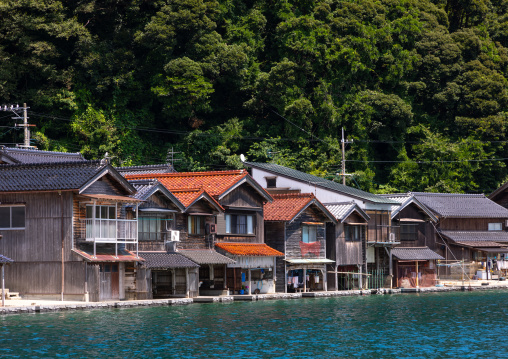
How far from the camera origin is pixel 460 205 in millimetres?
74562

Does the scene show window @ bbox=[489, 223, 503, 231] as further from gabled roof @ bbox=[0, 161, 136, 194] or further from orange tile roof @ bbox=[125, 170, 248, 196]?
gabled roof @ bbox=[0, 161, 136, 194]

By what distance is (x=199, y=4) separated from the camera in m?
73.0

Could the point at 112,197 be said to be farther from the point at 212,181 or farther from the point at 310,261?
the point at 310,261

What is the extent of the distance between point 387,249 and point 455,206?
1131 centimetres

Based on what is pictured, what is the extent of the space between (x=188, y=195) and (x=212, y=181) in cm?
396

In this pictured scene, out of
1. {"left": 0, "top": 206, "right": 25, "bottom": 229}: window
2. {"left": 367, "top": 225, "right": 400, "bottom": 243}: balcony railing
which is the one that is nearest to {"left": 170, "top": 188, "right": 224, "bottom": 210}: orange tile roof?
{"left": 0, "top": 206, "right": 25, "bottom": 229}: window

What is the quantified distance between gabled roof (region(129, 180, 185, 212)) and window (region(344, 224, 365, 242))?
52.9 ft

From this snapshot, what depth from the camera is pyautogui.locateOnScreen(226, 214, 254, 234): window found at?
55844mm

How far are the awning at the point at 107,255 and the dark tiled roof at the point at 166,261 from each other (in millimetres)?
822

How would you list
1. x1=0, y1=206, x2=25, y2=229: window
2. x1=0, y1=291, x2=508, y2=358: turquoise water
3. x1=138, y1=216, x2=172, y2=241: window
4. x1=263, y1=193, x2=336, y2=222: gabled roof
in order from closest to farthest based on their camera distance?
x1=0, y1=291, x2=508, y2=358: turquoise water → x1=0, y1=206, x2=25, y2=229: window → x1=138, y1=216, x2=172, y2=241: window → x1=263, y1=193, x2=336, y2=222: gabled roof

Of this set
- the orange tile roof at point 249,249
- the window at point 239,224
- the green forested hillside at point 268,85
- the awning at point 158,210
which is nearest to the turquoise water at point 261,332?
the orange tile roof at point 249,249

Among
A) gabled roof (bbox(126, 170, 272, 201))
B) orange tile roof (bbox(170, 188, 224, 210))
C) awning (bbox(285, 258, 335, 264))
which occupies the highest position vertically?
gabled roof (bbox(126, 170, 272, 201))

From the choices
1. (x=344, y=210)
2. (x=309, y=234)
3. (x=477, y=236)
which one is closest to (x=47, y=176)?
(x=309, y=234)

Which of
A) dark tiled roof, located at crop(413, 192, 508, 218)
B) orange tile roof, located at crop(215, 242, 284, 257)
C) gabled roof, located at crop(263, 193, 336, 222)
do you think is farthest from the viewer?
dark tiled roof, located at crop(413, 192, 508, 218)
